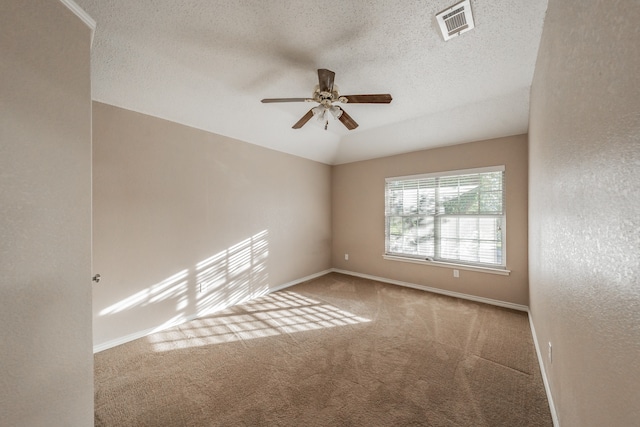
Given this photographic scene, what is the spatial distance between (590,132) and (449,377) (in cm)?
196

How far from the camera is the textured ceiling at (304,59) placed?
65.1 inches

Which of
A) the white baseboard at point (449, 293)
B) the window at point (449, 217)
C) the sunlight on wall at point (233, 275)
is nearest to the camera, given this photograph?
the sunlight on wall at point (233, 275)

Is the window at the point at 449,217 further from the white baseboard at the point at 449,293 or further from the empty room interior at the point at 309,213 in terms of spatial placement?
the white baseboard at the point at 449,293

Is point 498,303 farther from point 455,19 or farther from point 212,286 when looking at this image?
point 212,286

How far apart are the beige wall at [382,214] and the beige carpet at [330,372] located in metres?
0.53

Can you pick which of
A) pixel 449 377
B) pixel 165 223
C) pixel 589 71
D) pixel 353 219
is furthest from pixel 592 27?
pixel 353 219

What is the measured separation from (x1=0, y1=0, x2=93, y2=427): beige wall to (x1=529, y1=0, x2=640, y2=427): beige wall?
6.99ft

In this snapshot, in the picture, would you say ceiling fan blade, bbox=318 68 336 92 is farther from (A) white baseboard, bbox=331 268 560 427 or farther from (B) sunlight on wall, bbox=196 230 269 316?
(A) white baseboard, bbox=331 268 560 427

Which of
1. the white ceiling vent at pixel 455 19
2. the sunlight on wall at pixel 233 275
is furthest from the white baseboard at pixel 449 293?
the white ceiling vent at pixel 455 19

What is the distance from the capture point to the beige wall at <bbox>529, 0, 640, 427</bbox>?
2.01ft

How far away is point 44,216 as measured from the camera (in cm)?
110

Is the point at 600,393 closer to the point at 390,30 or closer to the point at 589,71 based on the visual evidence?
the point at 589,71

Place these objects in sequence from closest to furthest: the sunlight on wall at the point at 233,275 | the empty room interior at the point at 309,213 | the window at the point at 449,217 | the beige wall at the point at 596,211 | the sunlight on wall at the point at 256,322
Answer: the beige wall at the point at 596,211 < the empty room interior at the point at 309,213 < the sunlight on wall at the point at 256,322 < the sunlight on wall at the point at 233,275 < the window at the point at 449,217

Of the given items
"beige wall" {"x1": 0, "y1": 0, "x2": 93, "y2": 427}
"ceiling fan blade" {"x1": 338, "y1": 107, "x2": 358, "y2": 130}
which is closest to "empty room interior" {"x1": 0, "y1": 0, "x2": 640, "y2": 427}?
"beige wall" {"x1": 0, "y1": 0, "x2": 93, "y2": 427}
